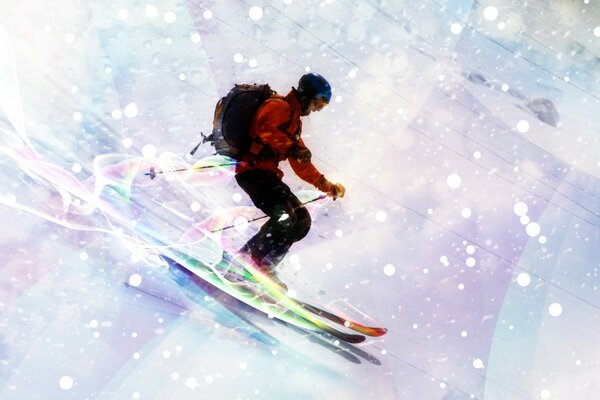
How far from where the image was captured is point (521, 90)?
12.2 feet

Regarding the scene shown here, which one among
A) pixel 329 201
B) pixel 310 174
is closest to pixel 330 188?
pixel 310 174

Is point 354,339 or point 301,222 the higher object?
point 301,222

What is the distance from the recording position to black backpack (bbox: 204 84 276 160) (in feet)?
7.64

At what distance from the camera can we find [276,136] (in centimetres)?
231

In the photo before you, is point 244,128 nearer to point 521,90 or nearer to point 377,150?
point 377,150

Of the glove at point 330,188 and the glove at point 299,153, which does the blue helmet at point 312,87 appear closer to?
the glove at point 299,153

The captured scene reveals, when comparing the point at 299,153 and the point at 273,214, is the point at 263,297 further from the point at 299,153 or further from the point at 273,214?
the point at 299,153

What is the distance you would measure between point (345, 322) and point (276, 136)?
3.50 feet

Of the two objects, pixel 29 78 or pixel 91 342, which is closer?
pixel 91 342

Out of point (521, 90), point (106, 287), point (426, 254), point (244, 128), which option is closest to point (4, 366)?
point (106, 287)

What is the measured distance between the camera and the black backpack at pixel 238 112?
91.7 inches

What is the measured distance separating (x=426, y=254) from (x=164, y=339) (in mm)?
1508

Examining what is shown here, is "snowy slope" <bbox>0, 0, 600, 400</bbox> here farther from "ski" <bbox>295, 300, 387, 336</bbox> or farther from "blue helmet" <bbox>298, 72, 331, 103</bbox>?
"blue helmet" <bbox>298, 72, 331, 103</bbox>

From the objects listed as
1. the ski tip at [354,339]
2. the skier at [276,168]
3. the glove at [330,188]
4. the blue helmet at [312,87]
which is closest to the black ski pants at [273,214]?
the skier at [276,168]
